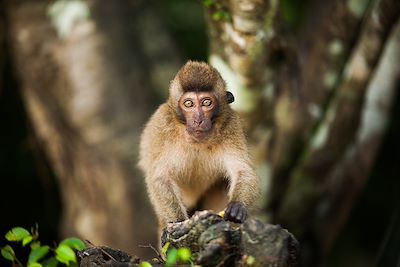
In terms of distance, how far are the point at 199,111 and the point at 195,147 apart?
438 millimetres

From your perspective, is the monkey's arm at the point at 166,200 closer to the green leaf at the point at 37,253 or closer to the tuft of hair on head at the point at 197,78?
the tuft of hair on head at the point at 197,78

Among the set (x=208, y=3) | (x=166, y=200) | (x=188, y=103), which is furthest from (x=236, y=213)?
(x=208, y=3)

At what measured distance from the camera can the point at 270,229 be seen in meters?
4.22

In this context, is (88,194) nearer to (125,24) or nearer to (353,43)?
(125,24)

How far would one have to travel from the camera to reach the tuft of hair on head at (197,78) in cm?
584

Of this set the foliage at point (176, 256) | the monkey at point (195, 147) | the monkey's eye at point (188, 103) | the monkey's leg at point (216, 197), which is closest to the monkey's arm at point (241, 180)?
the monkey at point (195, 147)

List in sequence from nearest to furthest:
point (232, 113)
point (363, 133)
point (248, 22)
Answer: point (232, 113), point (248, 22), point (363, 133)

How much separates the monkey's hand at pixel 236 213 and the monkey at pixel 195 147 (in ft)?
1.27

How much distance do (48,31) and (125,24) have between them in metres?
1.03

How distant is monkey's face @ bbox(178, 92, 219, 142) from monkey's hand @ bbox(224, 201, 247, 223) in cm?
79

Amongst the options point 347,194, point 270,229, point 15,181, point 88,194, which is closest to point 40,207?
point 15,181

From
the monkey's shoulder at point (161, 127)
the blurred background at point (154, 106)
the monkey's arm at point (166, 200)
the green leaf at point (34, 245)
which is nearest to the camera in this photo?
the green leaf at point (34, 245)

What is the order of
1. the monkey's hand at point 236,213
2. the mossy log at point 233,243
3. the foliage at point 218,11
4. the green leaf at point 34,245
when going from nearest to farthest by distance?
1. the mossy log at point 233,243
2. the green leaf at point 34,245
3. the monkey's hand at point 236,213
4. the foliage at point 218,11

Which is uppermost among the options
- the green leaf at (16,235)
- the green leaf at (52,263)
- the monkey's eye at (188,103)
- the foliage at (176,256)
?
the monkey's eye at (188,103)
